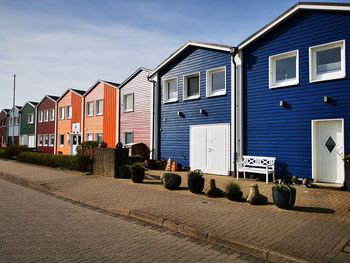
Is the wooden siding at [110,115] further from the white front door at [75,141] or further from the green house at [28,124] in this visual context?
the green house at [28,124]

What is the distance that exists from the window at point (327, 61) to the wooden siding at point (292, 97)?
175 mm

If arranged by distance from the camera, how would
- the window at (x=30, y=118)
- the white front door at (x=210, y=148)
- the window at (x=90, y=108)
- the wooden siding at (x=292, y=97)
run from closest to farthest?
the wooden siding at (x=292, y=97)
the white front door at (x=210, y=148)
the window at (x=90, y=108)
the window at (x=30, y=118)

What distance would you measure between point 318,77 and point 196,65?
6712 millimetres

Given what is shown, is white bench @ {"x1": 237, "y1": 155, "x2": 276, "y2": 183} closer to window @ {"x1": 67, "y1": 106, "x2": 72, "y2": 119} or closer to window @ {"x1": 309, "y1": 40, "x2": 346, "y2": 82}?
window @ {"x1": 309, "y1": 40, "x2": 346, "y2": 82}

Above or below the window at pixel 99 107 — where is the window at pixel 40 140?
below

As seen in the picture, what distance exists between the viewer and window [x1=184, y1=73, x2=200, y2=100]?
17603mm

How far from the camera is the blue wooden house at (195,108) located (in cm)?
1561

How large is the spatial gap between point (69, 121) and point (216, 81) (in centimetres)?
2021

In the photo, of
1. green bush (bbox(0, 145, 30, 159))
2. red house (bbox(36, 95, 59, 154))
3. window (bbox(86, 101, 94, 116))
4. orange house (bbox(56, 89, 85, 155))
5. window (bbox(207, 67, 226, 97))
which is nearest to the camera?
window (bbox(207, 67, 226, 97))

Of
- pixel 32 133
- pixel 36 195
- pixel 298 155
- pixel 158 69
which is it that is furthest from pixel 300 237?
pixel 32 133

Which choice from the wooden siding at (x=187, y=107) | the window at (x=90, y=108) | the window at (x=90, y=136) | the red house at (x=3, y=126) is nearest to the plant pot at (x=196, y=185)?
the wooden siding at (x=187, y=107)

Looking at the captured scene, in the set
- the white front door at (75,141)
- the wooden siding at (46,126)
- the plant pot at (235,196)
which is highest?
the wooden siding at (46,126)

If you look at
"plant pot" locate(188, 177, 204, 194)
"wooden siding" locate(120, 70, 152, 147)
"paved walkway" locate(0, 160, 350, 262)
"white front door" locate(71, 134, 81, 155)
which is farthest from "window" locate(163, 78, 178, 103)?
"white front door" locate(71, 134, 81, 155)

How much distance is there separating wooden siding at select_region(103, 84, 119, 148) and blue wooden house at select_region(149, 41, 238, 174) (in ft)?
18.8
